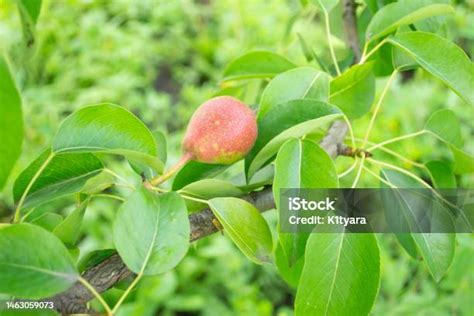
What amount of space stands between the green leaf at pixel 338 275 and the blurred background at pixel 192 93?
255 millimetres

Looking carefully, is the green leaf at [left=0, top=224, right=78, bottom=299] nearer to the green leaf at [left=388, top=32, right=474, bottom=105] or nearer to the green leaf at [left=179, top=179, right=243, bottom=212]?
the green leaf at [left=179, top=179, right=243, bottom=212]

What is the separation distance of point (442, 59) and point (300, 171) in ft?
0.53

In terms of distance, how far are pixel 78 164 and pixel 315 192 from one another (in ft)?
0.63

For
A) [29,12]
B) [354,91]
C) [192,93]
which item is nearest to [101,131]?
[29,12]

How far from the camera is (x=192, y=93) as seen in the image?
6.61 feet

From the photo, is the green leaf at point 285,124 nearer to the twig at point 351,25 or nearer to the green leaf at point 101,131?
the green leaf at point 101,131

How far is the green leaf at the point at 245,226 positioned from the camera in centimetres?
46

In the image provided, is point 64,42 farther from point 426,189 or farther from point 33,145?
point 426,189

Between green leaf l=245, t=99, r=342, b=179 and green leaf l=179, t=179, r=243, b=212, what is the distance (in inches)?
0.9

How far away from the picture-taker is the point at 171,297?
143 cm

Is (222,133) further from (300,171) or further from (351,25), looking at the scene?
(351,25)

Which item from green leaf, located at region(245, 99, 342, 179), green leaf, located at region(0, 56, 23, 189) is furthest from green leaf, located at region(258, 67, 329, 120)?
green leaf, located at region(0, 56, 23, 189)

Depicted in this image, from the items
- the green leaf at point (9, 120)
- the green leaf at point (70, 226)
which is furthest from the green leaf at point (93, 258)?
the green leaf at point (9, 120)

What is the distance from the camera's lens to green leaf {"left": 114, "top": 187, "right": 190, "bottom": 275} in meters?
0.42
